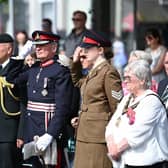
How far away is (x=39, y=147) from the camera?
7.27 m

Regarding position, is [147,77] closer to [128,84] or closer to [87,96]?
[128,84]

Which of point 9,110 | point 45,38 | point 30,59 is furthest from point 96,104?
point 30,59

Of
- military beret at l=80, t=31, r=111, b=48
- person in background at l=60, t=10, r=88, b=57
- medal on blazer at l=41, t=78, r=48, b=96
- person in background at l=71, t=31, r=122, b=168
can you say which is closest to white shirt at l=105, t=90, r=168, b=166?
person in background at l=71, t=31, r=122, b=168

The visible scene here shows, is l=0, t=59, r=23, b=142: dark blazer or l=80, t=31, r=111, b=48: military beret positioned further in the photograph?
l=0, t=59, r=23, b=142: dark blazer

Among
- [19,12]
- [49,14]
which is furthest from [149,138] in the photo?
[19,12]

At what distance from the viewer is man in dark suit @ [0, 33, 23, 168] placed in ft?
25.6

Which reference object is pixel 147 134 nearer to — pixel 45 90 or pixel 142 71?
pixel 142 71

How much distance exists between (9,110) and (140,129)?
200cm

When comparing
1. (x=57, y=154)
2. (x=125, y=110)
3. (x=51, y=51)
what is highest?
(x=51, y=51)

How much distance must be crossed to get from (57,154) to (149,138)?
1.45 meters

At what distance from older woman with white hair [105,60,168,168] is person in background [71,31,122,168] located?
42 centimetres

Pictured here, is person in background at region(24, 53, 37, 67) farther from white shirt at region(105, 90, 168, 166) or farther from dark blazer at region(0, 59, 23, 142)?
white shirt at region(105, 90, 168, 166)

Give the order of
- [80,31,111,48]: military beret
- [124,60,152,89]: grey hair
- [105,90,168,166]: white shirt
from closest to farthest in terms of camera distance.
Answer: [105,90,168,166]: white shirt < [124,60,152,89]: grey hair < [80,31,111,48]: military beret

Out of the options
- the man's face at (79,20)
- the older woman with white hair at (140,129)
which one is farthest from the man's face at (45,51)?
the man's face at (79,20)
